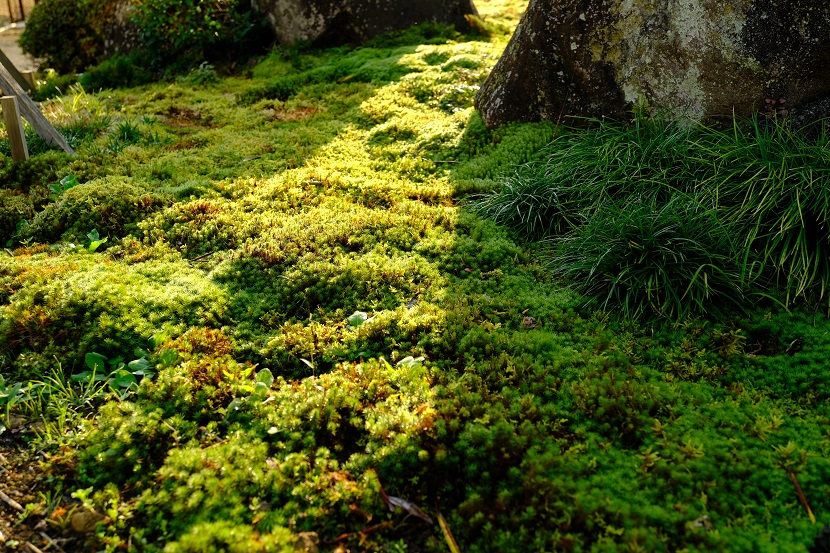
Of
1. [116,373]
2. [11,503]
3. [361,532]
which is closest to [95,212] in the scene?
[116,373]

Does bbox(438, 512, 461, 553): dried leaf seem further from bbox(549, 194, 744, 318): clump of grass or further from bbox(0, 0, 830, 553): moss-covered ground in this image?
bbox(549, 194, 744, 318): clump of grass

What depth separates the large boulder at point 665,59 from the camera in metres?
4.82

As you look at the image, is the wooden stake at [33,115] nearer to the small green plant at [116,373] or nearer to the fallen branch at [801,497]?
the small green plant at [116,373]

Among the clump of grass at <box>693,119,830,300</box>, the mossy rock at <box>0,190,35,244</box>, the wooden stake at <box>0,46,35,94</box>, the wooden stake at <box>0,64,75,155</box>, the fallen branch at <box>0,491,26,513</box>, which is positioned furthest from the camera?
the wooden stake at <box>0,46,35,94</box>

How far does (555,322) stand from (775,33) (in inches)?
121

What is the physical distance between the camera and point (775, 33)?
484 cm

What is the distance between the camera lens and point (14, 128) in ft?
19.6

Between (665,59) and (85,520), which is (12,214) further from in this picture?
(665,59)

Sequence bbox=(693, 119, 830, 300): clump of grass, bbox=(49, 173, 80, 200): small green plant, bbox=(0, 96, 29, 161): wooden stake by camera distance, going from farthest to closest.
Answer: bbox=(0, 96, 29, 161): wooden stake < bbox=(49, 173, 80, 200): small green plant < bbox=(693, 119, 830, 300): clump of grass

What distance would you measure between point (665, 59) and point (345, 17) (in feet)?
19.3

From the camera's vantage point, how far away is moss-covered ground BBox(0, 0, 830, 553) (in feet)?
8.63

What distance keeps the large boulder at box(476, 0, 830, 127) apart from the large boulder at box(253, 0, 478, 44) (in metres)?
4.02

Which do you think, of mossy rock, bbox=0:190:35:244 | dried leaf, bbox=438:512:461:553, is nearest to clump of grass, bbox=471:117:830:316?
dried leaf, bbox=438:512:461:553

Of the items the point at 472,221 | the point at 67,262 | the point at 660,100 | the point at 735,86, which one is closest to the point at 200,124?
the point at 67,262
